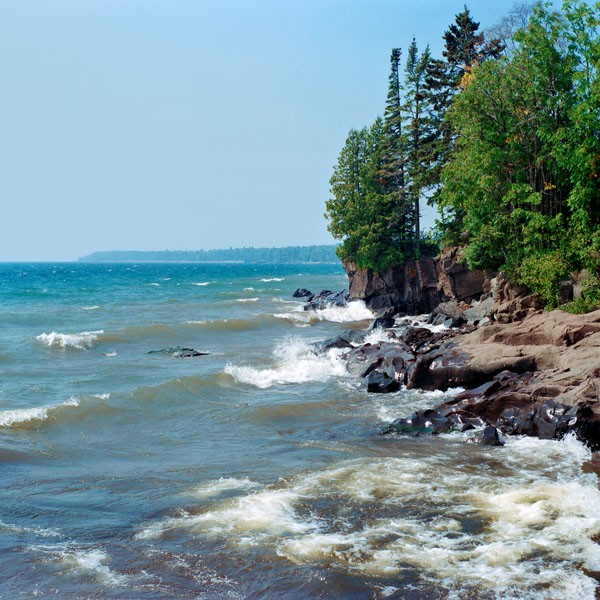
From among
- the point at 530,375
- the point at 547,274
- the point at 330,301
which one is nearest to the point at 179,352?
the point at 547,274

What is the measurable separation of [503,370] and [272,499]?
10.2 metres

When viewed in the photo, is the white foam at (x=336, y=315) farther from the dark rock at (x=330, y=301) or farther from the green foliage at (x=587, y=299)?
the green foliage at (x=587, y=299)

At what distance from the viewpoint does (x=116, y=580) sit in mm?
8133

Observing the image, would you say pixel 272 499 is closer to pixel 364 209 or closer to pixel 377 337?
Answer: pixel 377 337

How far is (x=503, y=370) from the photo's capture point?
18.2 m

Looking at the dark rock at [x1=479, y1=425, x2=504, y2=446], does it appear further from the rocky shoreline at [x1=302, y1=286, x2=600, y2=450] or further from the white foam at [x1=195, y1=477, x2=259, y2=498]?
the white foam at [x1=195, y1=477, x2=259, y2=498]

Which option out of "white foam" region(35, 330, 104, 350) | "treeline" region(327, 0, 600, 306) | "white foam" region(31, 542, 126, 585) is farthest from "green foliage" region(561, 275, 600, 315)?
"white foam" region(35, 330, 104, 350)

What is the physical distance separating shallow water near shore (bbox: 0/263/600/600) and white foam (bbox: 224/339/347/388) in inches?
19.1

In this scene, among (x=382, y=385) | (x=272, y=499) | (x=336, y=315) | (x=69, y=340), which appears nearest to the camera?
(x=272, y=499)

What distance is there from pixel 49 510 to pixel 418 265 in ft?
109

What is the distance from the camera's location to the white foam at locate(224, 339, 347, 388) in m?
22.8

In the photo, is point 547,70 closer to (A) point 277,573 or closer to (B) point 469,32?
(B) point 469,32

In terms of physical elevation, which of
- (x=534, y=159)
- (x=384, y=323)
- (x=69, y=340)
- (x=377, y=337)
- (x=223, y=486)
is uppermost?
(x=534, y=159)

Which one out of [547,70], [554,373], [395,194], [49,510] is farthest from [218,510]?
[395,194]
